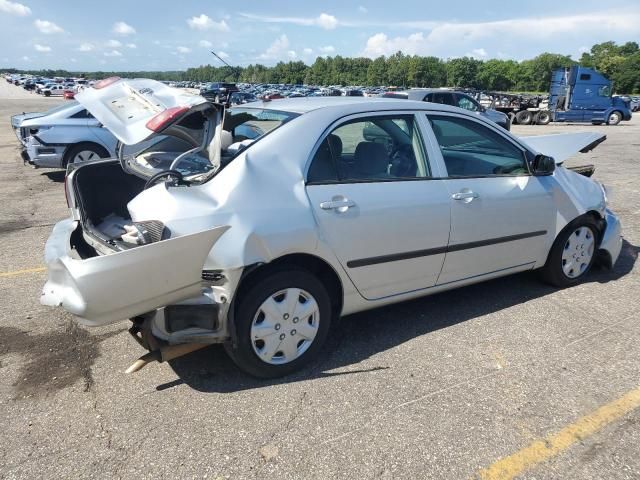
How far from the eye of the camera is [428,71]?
135 m

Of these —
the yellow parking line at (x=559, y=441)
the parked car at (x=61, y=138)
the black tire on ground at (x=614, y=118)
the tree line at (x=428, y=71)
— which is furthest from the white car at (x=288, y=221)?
the tree line at (x=428, y=71)

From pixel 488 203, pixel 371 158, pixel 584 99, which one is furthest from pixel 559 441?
pixel 584 99

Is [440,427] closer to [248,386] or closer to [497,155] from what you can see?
[248,386]

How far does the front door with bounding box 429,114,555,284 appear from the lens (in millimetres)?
3615

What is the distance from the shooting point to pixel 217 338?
2799mm

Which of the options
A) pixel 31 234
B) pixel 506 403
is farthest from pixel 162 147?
pixel 31 234

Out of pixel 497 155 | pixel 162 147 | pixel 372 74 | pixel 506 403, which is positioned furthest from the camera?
pixel 372 74

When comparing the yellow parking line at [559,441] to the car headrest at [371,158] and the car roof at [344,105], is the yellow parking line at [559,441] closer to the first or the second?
the car headrest at [371,158]

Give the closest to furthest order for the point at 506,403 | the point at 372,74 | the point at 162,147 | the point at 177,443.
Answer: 1. the point at 177,443
2. the point at 506,403
3. the point at 162,147
4. the point at 372,74

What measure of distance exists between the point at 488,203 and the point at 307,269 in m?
1.52

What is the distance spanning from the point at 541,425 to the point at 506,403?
226mm

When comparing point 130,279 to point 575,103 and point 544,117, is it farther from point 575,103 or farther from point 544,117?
point 575,103

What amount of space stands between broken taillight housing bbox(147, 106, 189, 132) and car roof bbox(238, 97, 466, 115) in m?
0.78

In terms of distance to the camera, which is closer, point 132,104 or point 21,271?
point 132,104
